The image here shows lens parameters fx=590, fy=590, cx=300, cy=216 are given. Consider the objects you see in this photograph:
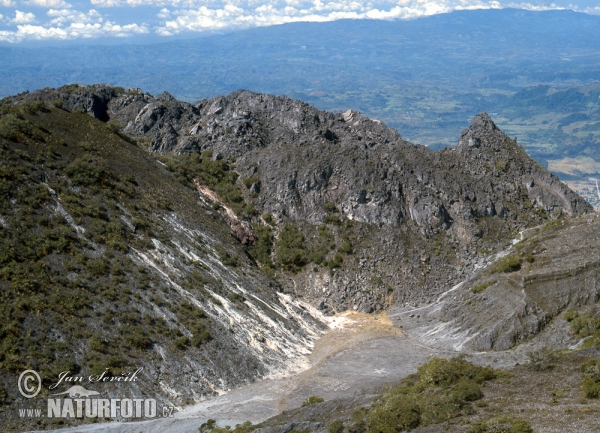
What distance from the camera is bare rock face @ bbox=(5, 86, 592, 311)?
2576 inches

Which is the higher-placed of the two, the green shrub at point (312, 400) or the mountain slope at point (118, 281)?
the mountain slope at point (118, 281)

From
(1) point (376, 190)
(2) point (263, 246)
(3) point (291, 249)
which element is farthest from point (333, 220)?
(2) point (263, 246)

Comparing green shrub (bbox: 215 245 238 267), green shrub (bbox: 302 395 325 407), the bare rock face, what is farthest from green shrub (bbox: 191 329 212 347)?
the bare rock face

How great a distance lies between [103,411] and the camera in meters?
38.1

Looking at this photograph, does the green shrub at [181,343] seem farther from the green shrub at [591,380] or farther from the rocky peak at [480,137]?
the rocky peak at [480,137]

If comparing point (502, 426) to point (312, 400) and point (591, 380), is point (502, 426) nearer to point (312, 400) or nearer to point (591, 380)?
point (591, 380)

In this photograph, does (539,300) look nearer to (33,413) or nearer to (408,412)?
(408,412)

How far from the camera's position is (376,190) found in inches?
2835

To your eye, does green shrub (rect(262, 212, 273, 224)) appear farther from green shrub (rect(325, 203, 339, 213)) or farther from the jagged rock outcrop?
the jagged rock outcrop

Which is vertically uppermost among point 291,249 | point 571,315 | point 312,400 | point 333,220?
point 333,220

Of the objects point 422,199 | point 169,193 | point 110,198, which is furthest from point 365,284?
point 110,198

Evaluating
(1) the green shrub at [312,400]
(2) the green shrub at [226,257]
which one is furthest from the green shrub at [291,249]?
(1) the green shrub at [312,400]

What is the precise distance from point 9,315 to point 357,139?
179 feet

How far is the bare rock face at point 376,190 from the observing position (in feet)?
215
